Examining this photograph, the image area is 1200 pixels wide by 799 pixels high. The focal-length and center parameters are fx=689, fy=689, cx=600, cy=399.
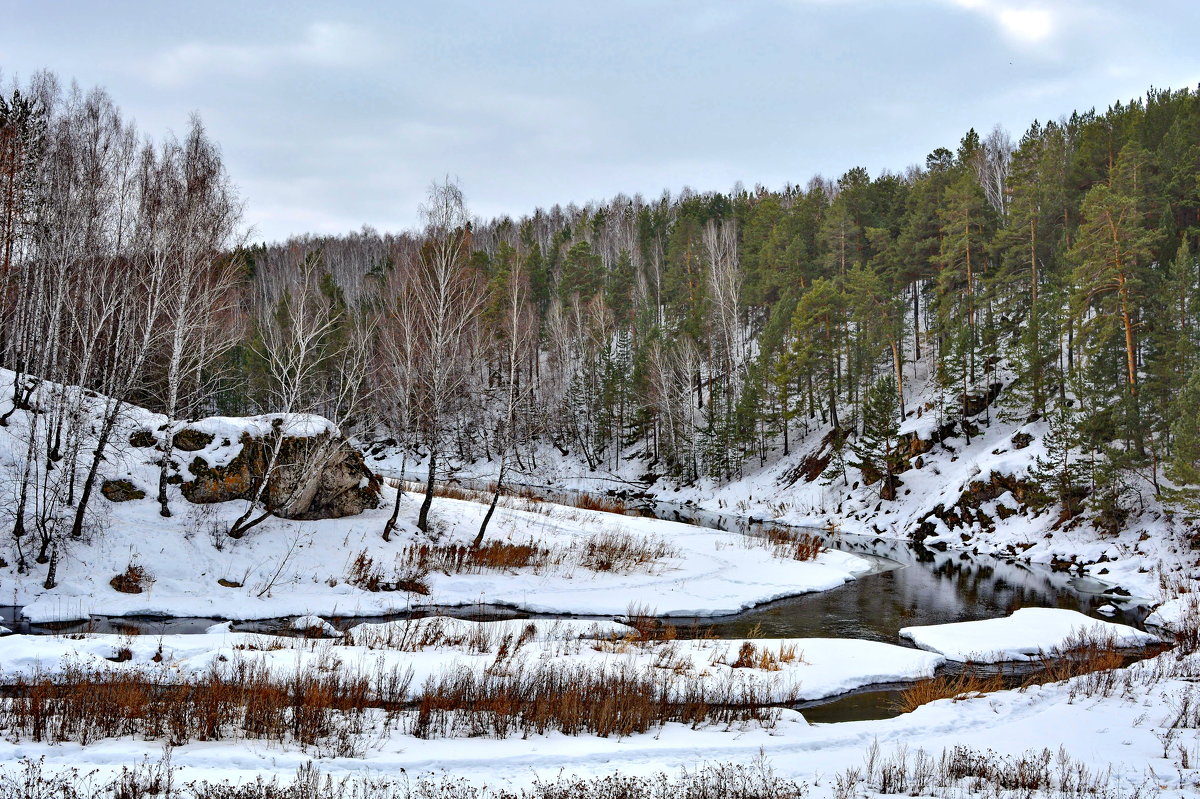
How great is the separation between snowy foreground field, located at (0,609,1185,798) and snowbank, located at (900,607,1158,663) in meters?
0.12

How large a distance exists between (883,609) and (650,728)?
12.0 metres

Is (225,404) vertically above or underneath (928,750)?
above

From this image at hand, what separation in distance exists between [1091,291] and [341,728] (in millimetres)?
32522

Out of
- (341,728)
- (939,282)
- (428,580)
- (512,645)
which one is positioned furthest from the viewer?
(939,282)

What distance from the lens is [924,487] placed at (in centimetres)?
3522

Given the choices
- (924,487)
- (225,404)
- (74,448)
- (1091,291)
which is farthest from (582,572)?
(225,404)

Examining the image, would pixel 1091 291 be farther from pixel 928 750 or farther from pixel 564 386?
pixel 564 386

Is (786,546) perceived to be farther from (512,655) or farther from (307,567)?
(307,567)

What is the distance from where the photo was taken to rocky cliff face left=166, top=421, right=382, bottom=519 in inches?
787

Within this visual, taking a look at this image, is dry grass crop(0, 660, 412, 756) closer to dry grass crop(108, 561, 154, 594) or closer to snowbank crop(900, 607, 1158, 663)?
dry grass crop(108, 561, 154, 594)

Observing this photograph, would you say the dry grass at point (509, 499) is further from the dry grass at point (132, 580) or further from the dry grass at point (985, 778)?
the dry grass at point (985, 778)

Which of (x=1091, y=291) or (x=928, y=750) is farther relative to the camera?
(x=1091, y=291)

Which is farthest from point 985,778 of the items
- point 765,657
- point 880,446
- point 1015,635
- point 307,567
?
point 880,446

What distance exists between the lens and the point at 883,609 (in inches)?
742
